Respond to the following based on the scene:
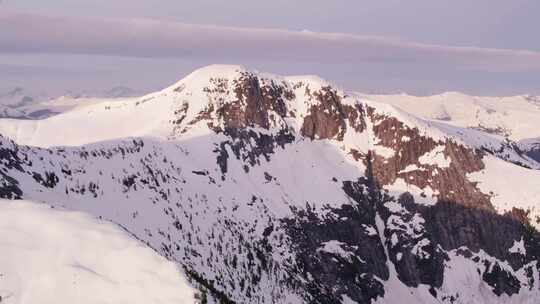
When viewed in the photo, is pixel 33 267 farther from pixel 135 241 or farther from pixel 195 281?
pixel 195 281

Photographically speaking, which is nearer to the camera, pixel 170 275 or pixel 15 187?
pixel 170 275

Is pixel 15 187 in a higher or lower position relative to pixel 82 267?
lower

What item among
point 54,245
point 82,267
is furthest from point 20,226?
point 82,267

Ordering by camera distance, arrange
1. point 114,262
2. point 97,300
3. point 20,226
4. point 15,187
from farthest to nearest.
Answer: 1. point 15,187
2. point 20,226
3. point 114,262
4. point 97,300

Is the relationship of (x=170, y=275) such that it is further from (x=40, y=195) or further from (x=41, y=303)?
(x=40, y=195)

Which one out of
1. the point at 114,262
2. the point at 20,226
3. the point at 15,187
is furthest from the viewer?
the point at 15,187

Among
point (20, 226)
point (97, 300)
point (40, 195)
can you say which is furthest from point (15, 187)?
point (97, 300)
